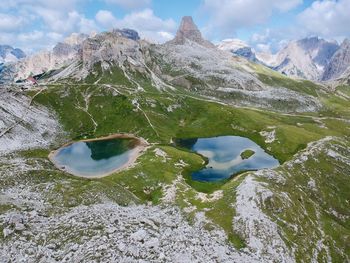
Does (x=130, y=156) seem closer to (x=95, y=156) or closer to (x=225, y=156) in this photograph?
(x=95, y=156)

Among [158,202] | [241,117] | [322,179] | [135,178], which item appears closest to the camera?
[158,202]

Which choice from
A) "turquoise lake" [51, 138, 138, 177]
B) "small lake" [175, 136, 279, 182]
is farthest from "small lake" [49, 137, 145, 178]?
"small lake" [175, 136, 279, 182]

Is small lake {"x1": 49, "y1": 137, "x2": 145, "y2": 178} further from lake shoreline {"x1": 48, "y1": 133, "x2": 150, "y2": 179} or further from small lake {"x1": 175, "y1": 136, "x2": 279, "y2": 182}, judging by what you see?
small lake {"x1": 175, "y1": 136, "x2": 279, "y2": 182}

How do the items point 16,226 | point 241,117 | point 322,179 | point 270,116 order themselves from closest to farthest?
point 16,226
point 322,179
point 241,117
point 270,116

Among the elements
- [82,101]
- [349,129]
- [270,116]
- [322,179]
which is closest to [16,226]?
[322,179]

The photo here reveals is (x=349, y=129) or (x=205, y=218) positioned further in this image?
(x=349, y=129)

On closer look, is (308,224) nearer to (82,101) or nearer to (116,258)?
(116,258)
